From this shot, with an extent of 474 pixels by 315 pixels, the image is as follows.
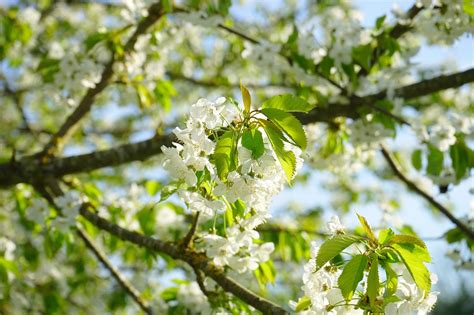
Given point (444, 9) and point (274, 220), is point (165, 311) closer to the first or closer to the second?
point (274, 220)

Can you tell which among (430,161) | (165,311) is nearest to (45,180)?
(165,311)

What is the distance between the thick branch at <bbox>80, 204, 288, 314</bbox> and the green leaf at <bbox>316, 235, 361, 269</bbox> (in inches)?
19.2

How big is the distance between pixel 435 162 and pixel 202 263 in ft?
5.41

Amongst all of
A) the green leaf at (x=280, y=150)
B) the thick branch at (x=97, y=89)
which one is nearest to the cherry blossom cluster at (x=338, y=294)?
the green leaf at (x=280, y=150)

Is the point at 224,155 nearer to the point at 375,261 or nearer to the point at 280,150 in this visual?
the point at 280,150

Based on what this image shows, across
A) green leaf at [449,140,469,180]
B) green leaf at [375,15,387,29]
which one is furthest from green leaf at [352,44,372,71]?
green leaf at [449,140,469,180]

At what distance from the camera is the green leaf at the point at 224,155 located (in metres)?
1.73

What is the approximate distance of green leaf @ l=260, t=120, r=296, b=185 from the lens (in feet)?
5.65

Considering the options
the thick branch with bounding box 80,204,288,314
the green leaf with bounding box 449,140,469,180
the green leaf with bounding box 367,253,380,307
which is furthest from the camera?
the green leaf with bounding box 449,140,469,180

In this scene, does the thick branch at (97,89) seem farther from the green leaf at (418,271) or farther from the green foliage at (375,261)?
the green leaf at (418,271)

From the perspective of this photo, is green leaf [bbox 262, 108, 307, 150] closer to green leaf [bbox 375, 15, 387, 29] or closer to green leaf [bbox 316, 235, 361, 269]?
green leaf [bbox 316, 235, 361, 269]

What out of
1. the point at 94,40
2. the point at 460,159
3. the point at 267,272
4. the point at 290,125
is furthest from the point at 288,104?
the point at 94,40

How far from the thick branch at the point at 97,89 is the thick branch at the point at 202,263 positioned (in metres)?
1.02

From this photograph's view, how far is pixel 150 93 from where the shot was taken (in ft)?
13.4
